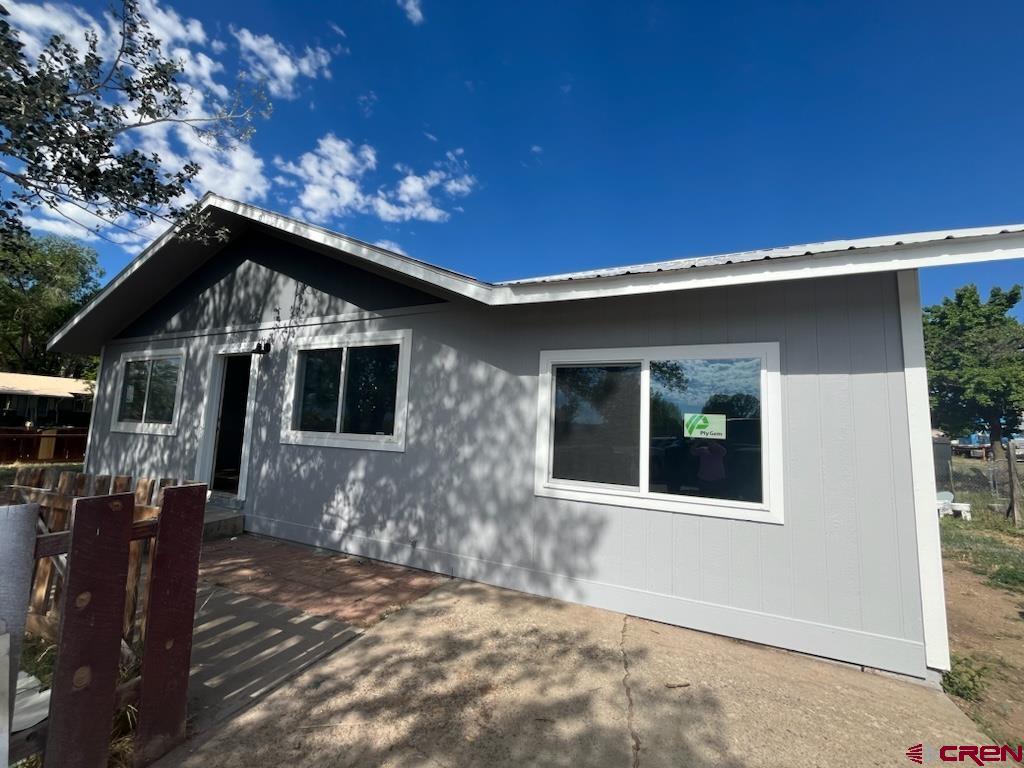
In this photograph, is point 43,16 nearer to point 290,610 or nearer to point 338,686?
point 290,610

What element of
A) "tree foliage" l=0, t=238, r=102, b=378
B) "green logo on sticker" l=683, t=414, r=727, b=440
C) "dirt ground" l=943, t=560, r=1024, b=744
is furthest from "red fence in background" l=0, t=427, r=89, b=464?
"dirt ground" l=943, t=560, r=1024, b=744

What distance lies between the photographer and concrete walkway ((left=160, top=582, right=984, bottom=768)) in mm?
2213

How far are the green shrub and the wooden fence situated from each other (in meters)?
4.72

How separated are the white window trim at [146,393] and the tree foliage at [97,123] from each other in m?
→ 2.76

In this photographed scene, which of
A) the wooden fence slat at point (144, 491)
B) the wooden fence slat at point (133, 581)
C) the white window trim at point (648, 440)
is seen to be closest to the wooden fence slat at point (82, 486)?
the wooden fence slat at point (144, 491)

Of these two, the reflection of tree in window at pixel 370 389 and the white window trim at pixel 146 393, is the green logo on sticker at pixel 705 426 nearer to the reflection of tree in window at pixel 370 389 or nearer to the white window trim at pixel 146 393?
the reflection of tree in window at pixel 370 389

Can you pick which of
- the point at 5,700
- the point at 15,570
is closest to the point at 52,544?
the point at 15,570

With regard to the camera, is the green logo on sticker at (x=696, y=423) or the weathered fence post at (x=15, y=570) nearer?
the weathered fence post at (x=15, y=570)

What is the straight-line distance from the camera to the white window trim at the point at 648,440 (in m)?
3.60

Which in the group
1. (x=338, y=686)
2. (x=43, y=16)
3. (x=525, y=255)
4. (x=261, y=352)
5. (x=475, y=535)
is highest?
(x=525, y=255)

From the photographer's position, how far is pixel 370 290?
19.3ft

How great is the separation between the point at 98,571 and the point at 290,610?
2.34 metres

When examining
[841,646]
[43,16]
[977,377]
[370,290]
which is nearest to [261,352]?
[370,290]

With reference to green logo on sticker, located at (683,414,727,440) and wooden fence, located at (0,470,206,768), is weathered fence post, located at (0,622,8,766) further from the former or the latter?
green logo on sticker, located at (683,414,727,440)
